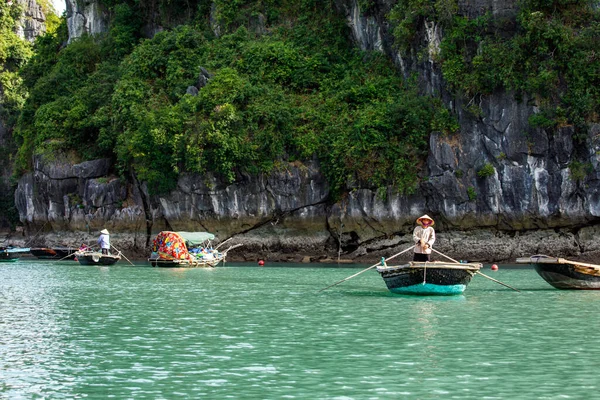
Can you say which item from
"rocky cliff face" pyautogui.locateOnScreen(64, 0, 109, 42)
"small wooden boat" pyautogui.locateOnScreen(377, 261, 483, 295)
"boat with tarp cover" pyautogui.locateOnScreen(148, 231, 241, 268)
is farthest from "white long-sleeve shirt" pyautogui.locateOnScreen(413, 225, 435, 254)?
"rocky cliff face" pyautogui.locateOnScreen(64, 0, 109, 42)

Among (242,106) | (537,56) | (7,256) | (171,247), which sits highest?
(537,56)

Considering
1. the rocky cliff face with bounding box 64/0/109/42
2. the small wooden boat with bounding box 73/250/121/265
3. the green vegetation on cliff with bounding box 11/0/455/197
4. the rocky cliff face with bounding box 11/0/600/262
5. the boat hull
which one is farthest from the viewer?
the rocky cliff face with bounding box 64/0/109/42

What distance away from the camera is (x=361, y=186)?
3741 cm

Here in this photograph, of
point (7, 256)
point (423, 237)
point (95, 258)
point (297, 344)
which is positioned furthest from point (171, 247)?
point (297, 344)

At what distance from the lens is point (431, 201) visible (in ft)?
119

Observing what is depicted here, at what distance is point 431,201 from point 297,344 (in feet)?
80.8

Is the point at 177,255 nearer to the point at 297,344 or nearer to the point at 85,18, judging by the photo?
the point at 297,344

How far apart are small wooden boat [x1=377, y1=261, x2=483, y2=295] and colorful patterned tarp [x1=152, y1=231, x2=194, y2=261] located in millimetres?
16336

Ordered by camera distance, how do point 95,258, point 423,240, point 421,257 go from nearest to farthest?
point 423,240, point 421,257, point 95,258

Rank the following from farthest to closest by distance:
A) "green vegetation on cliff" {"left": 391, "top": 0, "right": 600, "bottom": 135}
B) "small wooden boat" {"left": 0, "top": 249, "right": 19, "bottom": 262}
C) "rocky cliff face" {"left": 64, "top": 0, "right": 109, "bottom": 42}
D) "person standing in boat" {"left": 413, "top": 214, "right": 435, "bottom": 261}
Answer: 1. "rocky cliff face" {"left": 64, "top": 0, "right": 109, "bottom": 42}
2. "small wooden boat" {"left": 0, "top": 249, "right": 19, "bottom": 262}
3. "green vegetation on cliff" {"left": 391, "top": 0, "right": 600, "bottom": 135}
4. "person standing in boat" {"left": 413, "top": 214, "right": 435, "bottom": 261}

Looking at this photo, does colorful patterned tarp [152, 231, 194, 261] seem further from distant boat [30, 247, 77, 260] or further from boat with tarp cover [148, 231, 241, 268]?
distant boat [30, 247, 77, 260]

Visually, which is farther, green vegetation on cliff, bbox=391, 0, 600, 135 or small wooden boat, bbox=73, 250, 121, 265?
small wooden boat, bbox=73, 250, 121, 265

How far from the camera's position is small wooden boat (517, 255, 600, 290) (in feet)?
67.7

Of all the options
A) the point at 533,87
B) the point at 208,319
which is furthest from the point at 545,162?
the point at 208,319
